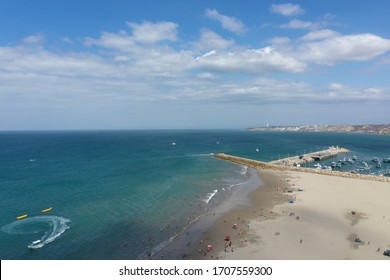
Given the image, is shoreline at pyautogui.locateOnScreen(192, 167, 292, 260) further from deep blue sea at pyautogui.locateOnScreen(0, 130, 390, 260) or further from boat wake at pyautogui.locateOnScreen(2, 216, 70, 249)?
boat wake at pyautogui.locateOnScreen(2, 216, 70, 249)

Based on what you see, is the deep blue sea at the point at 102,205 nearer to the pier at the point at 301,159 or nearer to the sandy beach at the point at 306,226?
the sandy beach at the point at 306,226

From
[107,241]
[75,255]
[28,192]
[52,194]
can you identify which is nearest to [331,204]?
[107,241]

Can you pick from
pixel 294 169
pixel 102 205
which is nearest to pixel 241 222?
pixel 102 205

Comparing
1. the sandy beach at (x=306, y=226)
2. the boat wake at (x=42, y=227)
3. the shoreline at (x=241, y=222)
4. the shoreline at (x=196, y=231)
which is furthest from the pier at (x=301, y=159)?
the boat wake at (x=42, y=227)

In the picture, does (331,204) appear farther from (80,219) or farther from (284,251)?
(80,219)

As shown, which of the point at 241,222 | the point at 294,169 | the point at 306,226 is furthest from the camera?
the point at 294,169

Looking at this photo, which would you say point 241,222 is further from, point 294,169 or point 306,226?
point 294,169
